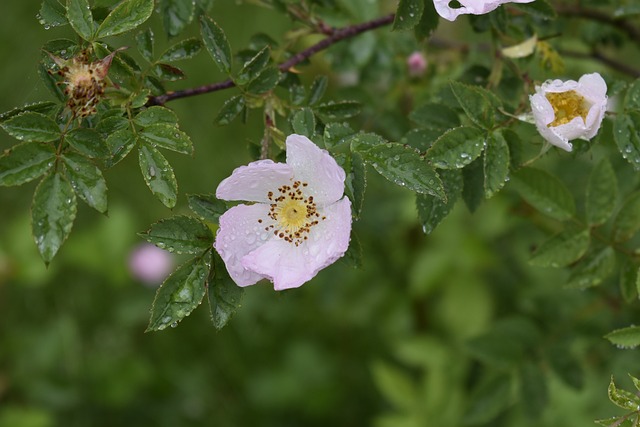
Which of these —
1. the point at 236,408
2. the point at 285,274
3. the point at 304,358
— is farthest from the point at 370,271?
the point at 285,274

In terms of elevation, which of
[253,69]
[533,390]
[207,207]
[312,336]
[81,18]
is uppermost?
[81,18]

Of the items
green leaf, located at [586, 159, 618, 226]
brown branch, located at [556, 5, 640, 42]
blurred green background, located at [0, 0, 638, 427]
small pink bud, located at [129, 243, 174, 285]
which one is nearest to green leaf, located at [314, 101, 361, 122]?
green leaf, located at [586, 159, 618, 226]

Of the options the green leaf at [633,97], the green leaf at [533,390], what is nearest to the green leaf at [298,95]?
the green leaf at [633,97]

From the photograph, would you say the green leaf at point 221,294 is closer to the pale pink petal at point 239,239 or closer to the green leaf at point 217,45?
the pale pink petal at point 239,239

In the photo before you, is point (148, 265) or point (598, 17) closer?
point (598, 17)

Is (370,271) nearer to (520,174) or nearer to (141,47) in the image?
(520,174)

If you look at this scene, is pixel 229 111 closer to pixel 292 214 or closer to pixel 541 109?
pixel 292 214

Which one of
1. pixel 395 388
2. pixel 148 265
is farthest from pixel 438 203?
pixel 148 265

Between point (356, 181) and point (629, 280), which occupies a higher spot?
point (356, 181)

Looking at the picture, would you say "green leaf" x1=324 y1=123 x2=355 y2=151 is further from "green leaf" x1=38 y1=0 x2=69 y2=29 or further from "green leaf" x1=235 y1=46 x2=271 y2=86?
"green leaf" x1=38 y1=0 x2=69 y2=29
